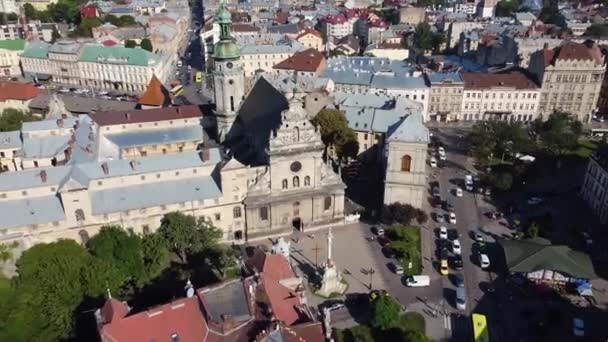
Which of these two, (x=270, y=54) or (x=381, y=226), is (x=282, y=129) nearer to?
(x=381, y=226)

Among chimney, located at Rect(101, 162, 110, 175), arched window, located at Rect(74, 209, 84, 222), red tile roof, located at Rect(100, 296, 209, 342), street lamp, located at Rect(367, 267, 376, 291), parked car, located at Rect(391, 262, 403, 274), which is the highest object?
chimney, located at Rect(101, 162, 110, 175)

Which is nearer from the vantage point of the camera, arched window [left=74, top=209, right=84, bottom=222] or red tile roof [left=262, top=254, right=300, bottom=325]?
red tile roof [left=262, top=254, right=300, bottom=325]

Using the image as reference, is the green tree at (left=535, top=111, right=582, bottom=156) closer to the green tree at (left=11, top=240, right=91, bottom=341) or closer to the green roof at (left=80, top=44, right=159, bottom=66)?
the green tree at (left=11, top=240, right=91, bottom=341)

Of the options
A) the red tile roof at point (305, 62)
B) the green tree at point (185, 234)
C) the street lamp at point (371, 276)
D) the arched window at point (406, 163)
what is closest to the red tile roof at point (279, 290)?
the street lamp at point (371, 276)

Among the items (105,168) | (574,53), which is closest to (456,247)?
(105,168)

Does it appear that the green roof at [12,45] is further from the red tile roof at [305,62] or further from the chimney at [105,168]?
the chimney at [105,168]

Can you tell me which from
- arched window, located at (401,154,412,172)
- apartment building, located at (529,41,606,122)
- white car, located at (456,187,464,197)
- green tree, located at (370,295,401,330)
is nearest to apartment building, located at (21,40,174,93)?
arched window, located at (401,154,412,172)

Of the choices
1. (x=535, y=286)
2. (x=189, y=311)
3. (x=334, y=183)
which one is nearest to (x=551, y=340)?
(x=535, y=286)
